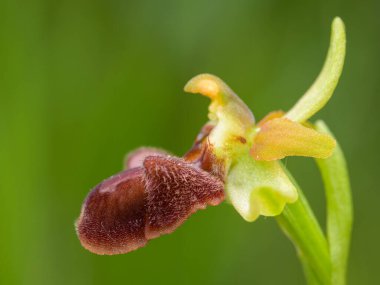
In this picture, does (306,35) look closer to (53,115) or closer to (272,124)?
(53,115)

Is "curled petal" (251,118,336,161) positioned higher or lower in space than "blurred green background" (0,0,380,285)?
lower

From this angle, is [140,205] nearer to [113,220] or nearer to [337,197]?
[113,220]

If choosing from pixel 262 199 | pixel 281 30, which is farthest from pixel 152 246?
pixel 262 199

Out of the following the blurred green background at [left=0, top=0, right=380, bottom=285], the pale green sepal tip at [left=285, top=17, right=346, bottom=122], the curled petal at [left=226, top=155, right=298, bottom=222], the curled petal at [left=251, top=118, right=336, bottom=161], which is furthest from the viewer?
the blurred green background at [left=0, top=0, right=380, bottom=285]

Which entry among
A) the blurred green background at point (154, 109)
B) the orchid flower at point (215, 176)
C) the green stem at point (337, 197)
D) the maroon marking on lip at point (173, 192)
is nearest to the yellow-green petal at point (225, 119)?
the orchid flower at point (215, 176)

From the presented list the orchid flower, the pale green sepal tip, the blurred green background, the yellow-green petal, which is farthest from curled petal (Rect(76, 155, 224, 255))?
the blurred green background

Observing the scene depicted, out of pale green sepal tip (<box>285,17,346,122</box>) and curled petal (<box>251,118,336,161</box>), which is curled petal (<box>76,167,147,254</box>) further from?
pale green sepal tip (<box>285,17,346,122</box>)

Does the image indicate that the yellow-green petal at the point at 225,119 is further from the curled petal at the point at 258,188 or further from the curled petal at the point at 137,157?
the curled petal at the point at 137,157
